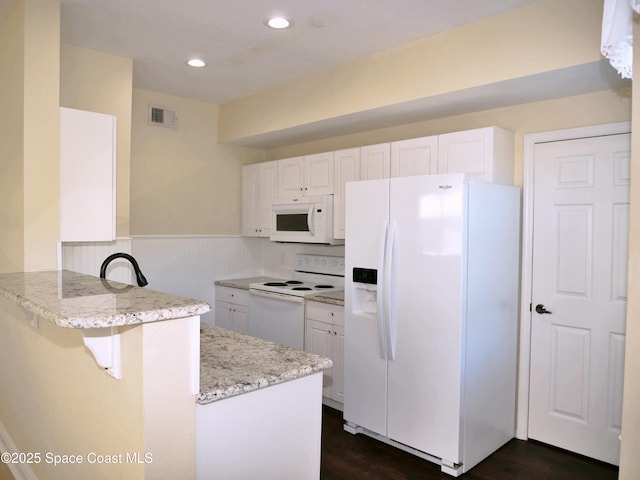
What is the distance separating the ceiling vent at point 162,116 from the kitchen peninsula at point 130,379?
2.56 metres

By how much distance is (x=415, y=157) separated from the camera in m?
3.45

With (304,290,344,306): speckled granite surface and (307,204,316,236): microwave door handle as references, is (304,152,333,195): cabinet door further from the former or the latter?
(304,290,344,306): speckled granite surface

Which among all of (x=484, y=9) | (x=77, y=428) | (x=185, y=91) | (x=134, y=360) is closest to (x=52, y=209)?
(x=77, y=428)

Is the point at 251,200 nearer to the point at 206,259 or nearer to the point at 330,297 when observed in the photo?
the point at 206,259

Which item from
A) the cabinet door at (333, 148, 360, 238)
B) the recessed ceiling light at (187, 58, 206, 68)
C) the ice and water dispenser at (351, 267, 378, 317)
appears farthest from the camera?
the cabinet door at (333, 148, 360, 238)

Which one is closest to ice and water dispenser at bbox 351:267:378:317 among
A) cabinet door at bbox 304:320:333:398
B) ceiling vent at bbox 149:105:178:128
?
cabinet door at bbox 304:320:333:398

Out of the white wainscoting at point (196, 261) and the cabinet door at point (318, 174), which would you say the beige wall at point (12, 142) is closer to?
the white wainscoting at point (196, 261)

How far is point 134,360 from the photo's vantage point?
1.25 metres

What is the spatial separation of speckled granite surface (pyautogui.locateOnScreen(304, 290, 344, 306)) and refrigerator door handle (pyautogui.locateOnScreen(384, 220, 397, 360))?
0.64 metres

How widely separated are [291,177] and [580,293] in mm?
2613

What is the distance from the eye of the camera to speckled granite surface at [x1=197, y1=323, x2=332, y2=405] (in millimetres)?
1431

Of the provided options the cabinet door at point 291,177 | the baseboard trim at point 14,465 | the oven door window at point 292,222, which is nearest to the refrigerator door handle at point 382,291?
the oven door window at point 292,222

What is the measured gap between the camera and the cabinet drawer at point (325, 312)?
3660 mm

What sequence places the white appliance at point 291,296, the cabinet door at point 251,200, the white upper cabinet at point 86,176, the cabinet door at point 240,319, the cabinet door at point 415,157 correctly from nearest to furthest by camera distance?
1. the white upper cabinet at point 86,176
2. the cabinet door at point 415,157
3. the white appliance at point 291,296
4. the cabinet door at point 240,319
5. the cabinet door at point 251,200
